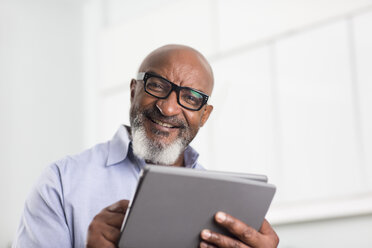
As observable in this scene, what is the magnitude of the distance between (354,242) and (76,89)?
10.5 feet

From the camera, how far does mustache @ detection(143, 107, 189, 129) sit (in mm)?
1715

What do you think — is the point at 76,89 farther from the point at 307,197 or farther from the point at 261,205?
the point at 261,205

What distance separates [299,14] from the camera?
11.3 ft

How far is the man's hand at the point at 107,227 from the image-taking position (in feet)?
3.96

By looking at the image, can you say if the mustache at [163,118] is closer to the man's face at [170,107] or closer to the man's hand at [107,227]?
the man's face at [170,107]

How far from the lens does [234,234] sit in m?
1.26

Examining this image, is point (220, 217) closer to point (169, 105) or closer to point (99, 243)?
point (99, 243)

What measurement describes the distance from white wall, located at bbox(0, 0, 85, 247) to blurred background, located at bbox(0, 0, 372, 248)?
0.03 feet

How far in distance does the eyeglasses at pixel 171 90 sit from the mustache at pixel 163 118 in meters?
0.05

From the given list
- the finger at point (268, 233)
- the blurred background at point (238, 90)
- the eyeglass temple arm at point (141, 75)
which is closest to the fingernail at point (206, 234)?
the finger at point (268, 233)

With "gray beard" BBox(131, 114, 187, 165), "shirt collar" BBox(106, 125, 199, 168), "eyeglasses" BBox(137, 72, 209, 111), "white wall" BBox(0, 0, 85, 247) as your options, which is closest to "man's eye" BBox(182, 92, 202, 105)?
"eyeglasses" BBox(137, 72, 209, 111)

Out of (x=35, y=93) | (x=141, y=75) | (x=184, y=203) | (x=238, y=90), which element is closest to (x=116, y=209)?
(x=184, y=203)

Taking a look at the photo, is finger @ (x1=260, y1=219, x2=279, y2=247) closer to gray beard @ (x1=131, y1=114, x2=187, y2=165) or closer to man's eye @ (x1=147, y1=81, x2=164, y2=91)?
gray beard @ (x1=131, y1=114, x2=187, y2=165)

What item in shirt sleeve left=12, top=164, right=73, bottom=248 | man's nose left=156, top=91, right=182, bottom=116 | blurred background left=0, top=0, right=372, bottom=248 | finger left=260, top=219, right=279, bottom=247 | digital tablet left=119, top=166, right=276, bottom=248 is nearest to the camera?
digital tablet left=119, top=166, right=276, bottom=248
